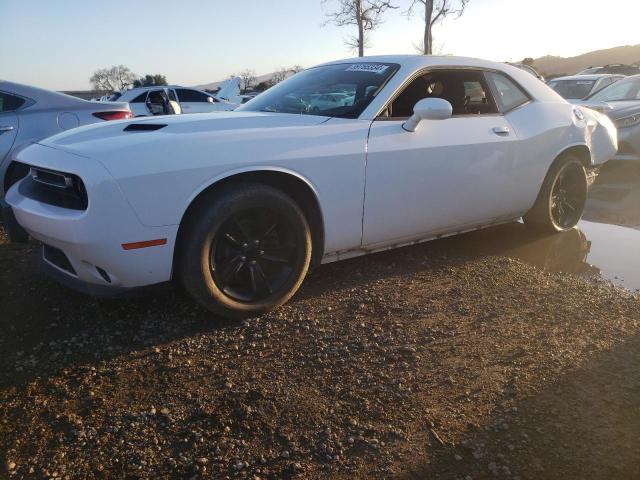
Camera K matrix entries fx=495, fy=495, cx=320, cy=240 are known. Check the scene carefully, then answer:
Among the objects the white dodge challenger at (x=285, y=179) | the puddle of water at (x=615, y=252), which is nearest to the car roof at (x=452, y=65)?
the white dodge challenger at (x=285, y=179)

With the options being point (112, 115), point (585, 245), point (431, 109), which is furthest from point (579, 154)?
point (112, 115)

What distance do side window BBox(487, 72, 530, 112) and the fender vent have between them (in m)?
2.68

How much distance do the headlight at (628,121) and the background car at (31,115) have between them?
21.9ft

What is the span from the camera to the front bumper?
2.36 m

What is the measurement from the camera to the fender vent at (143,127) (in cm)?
278

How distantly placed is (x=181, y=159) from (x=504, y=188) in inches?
102

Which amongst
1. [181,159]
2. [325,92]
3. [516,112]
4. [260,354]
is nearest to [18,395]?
[260,354]

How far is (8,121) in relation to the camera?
4.45m

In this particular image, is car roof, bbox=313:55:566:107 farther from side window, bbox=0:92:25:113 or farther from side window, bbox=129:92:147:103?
side window, bbox=129:92:147:103

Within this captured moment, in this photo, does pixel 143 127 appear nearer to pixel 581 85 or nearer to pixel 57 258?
pixel 57 258

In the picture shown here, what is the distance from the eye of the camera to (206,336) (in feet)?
8.87

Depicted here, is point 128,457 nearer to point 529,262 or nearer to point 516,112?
point 529,262

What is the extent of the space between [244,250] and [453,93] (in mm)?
2090

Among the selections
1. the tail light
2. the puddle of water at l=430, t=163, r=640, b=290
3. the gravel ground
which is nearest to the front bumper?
the gravel ground
